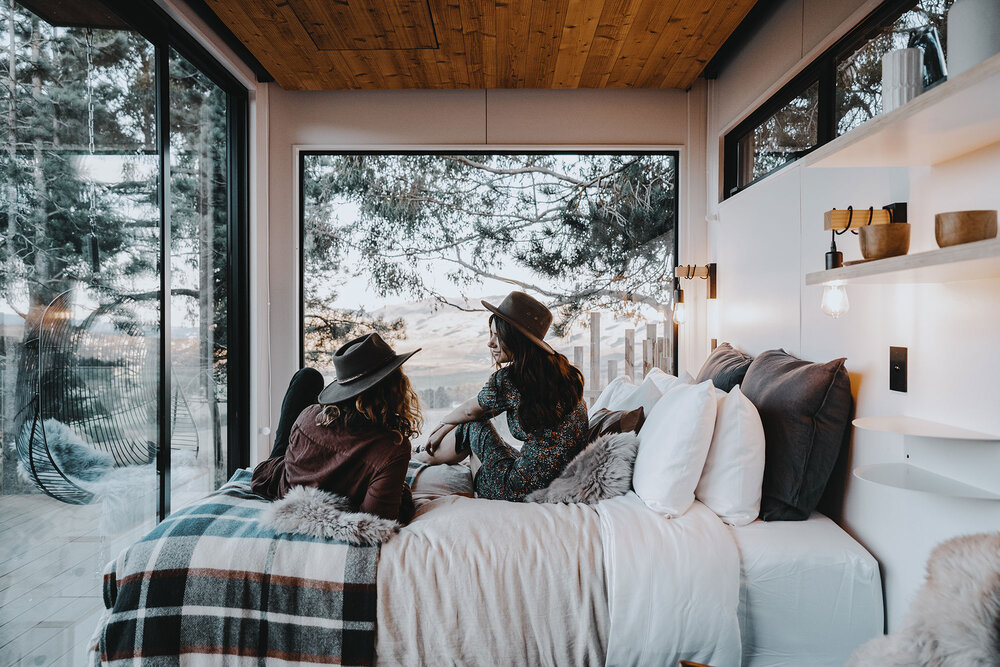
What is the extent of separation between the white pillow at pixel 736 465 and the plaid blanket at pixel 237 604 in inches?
40.8

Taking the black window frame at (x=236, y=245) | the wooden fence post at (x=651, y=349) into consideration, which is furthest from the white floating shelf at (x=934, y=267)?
the black window frame at (x=236, y=245)

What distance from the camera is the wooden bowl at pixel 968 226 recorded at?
1.06m

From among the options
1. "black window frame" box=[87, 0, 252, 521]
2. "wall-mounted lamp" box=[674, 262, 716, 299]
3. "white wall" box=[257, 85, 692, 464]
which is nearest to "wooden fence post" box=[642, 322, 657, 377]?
"wall-mounted lamp" box=[674, 262, 716, 299]

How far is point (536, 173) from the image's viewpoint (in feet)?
12.1

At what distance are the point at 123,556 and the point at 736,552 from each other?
1691mm

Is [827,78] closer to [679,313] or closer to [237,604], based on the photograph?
[679,313]

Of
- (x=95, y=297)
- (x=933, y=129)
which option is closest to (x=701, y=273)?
(x=933, y=129)

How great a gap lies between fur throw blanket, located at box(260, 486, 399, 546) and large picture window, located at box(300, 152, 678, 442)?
2022 millimetres

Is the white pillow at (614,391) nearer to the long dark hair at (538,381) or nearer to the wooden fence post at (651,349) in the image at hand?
the long dark hair at (538,381)

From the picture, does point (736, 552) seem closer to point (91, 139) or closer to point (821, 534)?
point (821, 534)

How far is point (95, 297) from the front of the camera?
2.16 meters

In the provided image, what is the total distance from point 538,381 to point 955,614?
139 cm

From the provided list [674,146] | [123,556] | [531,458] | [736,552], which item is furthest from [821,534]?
[674,146]

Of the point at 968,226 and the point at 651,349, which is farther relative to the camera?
the point at 651,349
